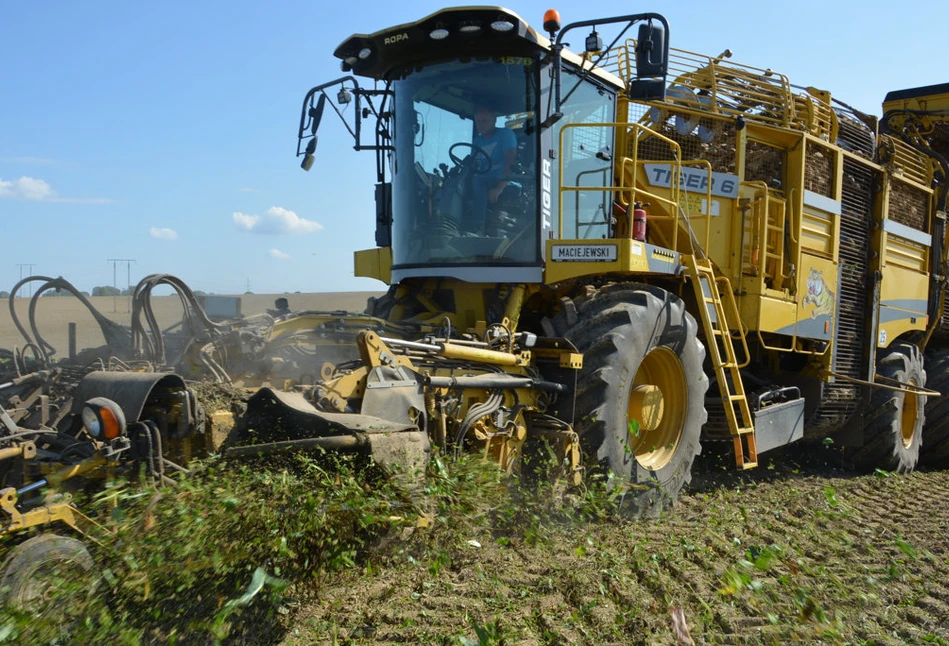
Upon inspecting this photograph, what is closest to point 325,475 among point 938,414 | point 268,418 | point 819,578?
point 268,418

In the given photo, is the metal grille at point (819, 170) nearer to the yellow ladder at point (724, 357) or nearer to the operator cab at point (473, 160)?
the yellow ladder at point (724, 357)

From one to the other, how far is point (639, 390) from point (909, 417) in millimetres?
4670

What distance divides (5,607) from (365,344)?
1.85m

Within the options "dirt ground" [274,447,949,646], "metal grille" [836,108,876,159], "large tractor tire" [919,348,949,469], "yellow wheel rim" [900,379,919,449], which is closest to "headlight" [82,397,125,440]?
"dirt ground" [274,447,949,646]

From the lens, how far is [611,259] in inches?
203

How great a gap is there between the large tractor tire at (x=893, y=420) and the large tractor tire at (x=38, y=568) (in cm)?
715

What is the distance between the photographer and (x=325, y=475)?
11.5ft

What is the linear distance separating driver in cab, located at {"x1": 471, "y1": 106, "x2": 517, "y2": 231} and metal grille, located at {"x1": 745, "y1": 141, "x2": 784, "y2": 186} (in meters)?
2.64

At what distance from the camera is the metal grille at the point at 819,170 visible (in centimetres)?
706

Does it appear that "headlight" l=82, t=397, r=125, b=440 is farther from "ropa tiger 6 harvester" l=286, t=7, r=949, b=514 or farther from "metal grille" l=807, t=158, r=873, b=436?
"metal grille" l=807, t=158, r=873, b=436

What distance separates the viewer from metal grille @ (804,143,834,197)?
7.06 metres

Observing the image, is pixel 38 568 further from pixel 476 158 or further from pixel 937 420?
pixel 937 420

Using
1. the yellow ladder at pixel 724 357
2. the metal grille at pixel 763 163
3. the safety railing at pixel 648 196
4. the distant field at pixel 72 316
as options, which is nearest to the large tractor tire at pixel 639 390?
the yellow ladder at pixel 724 357

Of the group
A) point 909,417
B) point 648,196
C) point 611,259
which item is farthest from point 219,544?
point 909,417
